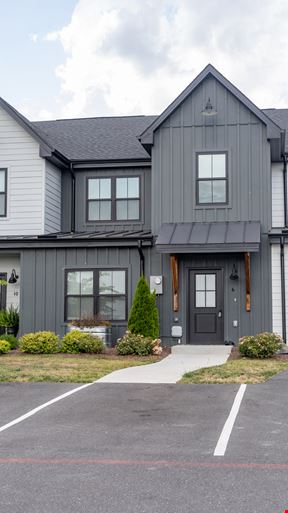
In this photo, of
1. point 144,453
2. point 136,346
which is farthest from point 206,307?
point 144,453

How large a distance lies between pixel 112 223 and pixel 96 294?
3029 millimetres

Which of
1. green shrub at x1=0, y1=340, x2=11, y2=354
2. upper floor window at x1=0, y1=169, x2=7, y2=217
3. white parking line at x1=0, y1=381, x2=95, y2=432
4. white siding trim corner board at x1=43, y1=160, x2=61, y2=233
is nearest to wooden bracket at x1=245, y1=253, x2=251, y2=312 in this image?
white siding trim corner board at x1=43, y1=160, x2=61, y2=233

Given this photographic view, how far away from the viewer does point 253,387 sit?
38.8ft

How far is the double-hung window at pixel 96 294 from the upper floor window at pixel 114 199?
2.74m

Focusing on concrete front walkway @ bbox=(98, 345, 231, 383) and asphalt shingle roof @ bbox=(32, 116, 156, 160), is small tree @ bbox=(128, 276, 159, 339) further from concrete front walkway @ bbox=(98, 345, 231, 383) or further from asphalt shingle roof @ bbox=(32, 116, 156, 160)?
asphalt shingle roof @ bbox=(32, 116, 156, 160)

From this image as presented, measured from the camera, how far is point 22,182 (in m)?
20.7

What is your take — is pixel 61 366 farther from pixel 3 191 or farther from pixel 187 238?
pixel 3 191

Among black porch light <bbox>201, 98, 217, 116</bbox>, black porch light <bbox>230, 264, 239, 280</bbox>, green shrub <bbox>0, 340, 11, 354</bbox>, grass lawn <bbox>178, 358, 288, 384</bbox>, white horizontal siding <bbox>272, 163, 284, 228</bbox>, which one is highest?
black porch light <bbox>201, 98, 217, 116</bbox>

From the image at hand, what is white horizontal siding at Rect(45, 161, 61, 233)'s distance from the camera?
68.1 feet

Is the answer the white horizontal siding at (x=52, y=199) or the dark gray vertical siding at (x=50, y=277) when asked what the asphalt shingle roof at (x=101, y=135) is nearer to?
the white horizontal siding at (x=52, y=199)

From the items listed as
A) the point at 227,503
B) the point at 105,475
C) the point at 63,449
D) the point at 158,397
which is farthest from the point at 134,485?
the point at 158,397

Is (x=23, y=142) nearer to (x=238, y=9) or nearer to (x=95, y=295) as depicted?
(x=95, y=295)

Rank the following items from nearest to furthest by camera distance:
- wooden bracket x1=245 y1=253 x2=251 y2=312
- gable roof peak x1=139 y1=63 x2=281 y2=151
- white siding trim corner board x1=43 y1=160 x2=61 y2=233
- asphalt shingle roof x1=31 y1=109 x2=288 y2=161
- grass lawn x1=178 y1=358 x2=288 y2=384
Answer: grass lawn x1=178 y1=358 x2=288 y2=384 → wooden bracket x1=245 y1=253 x2=251 y2=312 → gable roof peak x1=139 y1=63 x2=281 y2=151 → white siding trim corner board x1=43 y1=160 x2=61 y2=233 → asphalt shingle roof x1=31 y1=109 x2=288 y2=161

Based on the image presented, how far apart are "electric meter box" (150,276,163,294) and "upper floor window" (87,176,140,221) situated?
3.12 m
